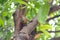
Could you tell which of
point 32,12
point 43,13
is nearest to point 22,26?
point 32,12

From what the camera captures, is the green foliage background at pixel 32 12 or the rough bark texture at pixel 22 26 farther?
the rough bark texture at pixel 22 26

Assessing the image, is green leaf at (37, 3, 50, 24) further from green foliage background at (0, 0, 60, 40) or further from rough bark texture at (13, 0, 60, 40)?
rough bark texture at (13, 0, 60, 40)

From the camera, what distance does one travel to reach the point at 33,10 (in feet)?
1.83

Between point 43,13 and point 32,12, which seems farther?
point 32,12

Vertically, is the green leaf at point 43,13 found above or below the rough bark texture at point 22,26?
above

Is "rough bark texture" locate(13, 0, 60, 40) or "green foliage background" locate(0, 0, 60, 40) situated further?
"rough bark texture" locate(13, 0, 60, 40)

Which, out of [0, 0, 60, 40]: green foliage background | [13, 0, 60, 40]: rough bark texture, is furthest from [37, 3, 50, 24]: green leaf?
[13, 0, 60, 40]: rough bark texture

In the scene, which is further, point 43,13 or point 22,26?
point 22,26

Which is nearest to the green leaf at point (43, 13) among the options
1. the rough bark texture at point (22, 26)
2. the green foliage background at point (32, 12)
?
the green foliage background at point (32, 12)

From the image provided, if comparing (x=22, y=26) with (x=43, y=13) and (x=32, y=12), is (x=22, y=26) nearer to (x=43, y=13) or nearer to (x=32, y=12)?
(x=32, y=12)

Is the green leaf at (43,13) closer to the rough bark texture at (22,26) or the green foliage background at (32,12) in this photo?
the green foliage background at (32,12)

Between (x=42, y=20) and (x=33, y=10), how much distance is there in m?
0.15

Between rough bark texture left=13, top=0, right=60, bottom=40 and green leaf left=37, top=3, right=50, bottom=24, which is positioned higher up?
green leaf left=37, top=3, right=50, bottom=24

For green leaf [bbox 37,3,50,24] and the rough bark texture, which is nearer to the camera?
green leaf [bbox 37,3,50,24]
